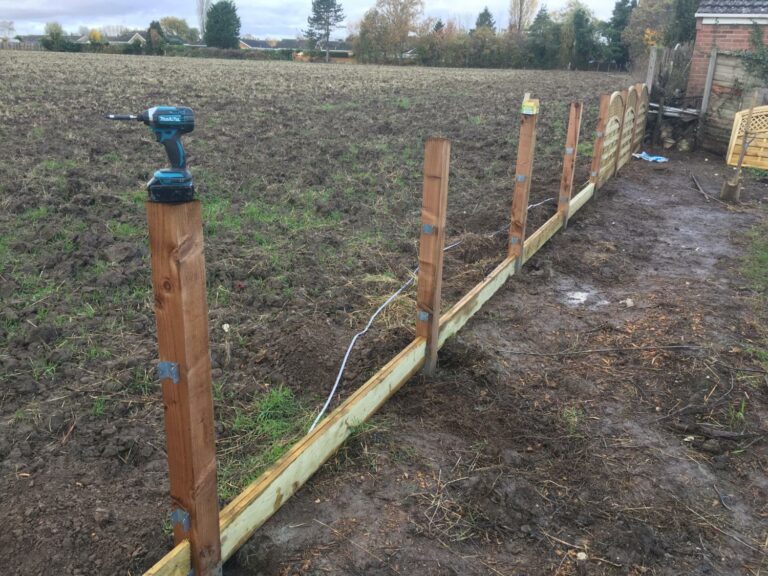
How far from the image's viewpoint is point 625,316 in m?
4.91

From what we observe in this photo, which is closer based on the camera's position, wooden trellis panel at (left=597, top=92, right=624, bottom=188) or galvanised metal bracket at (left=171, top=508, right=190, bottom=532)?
galvanised metal bracket at (left=171, top=508, right=190, bottom=532)

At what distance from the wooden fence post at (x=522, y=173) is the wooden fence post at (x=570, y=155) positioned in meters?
1.31

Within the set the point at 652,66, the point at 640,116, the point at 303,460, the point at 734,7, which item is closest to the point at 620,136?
the point at 640,116

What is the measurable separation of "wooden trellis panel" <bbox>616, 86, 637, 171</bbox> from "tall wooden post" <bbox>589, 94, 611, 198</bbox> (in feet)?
6.11

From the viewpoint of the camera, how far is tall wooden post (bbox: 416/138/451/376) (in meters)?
3.36

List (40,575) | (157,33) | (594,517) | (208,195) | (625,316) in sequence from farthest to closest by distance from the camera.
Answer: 1. (157,33)
2. (208,195)
3. (625,316)
4. (594,517)
5. (40,575)

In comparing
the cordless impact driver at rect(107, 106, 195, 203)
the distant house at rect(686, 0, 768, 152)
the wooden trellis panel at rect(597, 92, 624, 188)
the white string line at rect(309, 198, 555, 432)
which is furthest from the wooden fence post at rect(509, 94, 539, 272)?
the distant house at rect(686, 0, 768, 152)

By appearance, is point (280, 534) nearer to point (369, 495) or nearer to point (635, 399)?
point (369, 495)

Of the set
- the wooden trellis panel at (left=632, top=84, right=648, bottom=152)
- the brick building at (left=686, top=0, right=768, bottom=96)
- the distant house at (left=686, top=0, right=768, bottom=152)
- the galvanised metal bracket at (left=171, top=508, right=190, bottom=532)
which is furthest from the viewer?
the brick building at (left=686, top=0, right=768, bottom=96)

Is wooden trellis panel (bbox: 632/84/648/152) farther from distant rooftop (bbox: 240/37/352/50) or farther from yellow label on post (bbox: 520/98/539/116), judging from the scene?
distant rooftop (bbox: 240/37/352/50)

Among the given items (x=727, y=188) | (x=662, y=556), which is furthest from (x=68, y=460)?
(x=727, y=188)

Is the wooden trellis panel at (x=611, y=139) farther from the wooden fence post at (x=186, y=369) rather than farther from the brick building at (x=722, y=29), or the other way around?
the wooden fence post at (x=186, y=369)

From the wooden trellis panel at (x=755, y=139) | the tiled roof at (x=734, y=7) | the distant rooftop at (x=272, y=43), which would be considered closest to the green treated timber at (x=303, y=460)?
the wooden trellis panel at (x=755, y=139)

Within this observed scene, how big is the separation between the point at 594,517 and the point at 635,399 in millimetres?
1217
